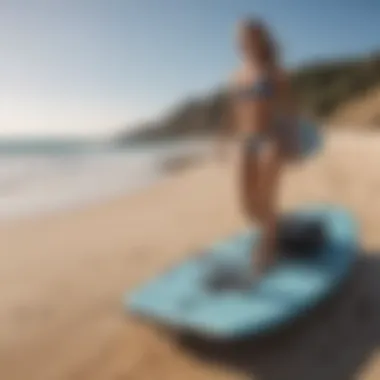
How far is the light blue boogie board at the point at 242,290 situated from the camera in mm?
844

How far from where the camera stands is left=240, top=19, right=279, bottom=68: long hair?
82 cm

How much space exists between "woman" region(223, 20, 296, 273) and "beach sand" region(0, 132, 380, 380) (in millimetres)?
53

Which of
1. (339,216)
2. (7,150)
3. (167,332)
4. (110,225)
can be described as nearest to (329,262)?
(339,216)

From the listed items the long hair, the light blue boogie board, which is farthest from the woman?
the light blue boogie board

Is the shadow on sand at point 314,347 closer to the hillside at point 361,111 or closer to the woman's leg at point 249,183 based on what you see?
the woman's leg at point 249,183

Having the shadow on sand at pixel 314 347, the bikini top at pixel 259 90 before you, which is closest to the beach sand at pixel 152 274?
the shadow on sand at pixel 314 347

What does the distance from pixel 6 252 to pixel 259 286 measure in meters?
0.46

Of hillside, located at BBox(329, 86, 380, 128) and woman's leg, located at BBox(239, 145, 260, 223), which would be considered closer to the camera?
woman's leg, located at BBox(239, 145, 260, 223)

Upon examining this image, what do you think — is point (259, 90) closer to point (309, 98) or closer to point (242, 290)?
point (309, 98)

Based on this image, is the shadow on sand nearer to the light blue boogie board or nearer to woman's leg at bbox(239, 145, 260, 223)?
the light blue boogie board

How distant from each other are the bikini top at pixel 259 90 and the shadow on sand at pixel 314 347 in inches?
13.3

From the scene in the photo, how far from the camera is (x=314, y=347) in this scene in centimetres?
89

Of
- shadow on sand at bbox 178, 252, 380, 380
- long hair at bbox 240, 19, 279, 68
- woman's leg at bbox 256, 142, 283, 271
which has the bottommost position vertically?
shadow on sand at bbox 178, 252, 380, 380

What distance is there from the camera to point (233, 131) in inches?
33.3
